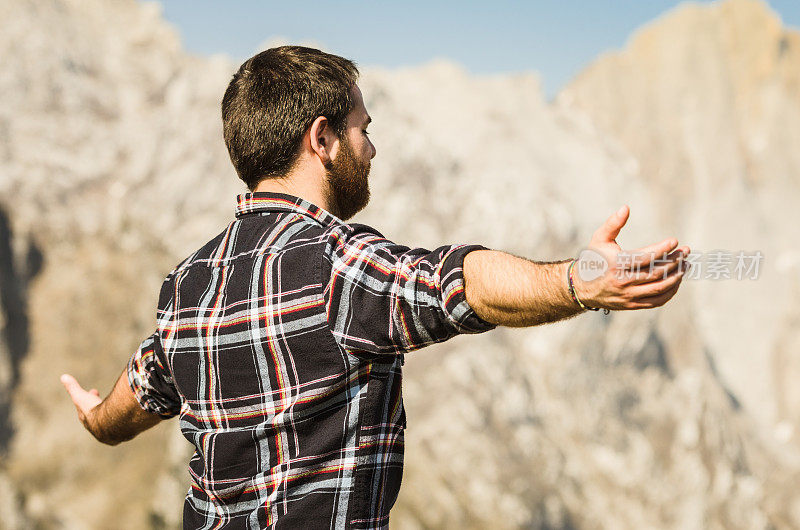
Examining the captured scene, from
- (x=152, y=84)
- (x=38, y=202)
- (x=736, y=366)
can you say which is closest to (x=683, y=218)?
(x=736, y=366)

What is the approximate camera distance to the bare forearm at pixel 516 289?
2107mm

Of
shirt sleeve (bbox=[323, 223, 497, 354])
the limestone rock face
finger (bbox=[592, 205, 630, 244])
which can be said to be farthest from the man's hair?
the limestone rock face

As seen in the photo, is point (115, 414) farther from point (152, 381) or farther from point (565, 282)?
point (565, 282)

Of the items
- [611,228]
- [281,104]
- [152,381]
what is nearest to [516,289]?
[611,228]

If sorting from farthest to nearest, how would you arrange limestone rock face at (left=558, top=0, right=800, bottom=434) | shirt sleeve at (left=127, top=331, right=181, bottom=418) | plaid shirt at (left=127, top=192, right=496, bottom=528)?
limestone rock face at (left=558, top=0, right=800, bottom=434)
shirt sleeve at (left=127, top=331, right=181, bottom=418)
plaid shirt at (left=127, top=192, right=496, bottom=528)

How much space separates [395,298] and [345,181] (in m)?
0.78

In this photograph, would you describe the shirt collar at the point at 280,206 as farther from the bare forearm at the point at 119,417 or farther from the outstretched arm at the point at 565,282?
the bare forearm at the point at 119,417

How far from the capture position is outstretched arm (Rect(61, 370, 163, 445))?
3.45 metres

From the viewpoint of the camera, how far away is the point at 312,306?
2365 mm

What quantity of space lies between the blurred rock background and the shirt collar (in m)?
25.5

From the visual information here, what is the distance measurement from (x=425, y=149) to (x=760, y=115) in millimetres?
29186

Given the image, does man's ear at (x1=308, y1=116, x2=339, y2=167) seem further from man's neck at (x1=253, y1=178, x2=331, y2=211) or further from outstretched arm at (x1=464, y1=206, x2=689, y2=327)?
outstretched arm at (x1=464, y1=206, x2=689, y2=327)

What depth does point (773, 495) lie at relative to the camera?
34.9 metres

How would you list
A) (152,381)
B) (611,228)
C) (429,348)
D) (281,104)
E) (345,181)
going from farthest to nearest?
(429,348) → (152,381) → (345,181) → (281,104) → (611,228)
